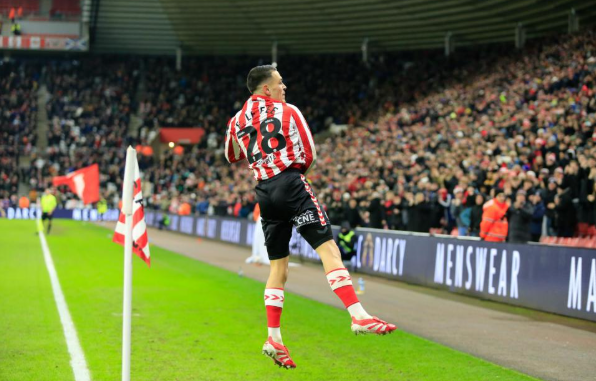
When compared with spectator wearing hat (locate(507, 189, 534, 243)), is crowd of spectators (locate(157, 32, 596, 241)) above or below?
above

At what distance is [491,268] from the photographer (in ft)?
52.9

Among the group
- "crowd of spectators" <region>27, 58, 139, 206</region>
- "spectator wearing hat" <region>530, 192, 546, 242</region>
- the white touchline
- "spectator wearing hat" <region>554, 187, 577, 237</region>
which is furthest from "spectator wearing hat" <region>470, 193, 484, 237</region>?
"crowd of spectators" <region>27, 58, 139, 206</region>

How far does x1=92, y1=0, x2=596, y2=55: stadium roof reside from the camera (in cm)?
4325

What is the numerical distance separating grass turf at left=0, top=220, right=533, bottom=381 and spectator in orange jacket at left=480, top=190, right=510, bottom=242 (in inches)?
161

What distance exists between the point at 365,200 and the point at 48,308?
1351 centimetres

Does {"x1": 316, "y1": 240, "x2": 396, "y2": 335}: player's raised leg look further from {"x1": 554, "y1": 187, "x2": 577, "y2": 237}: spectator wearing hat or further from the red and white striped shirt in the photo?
{"x1": 554, "y1": 187, "x2": 577, "y2": 237}: spectator wearing hat

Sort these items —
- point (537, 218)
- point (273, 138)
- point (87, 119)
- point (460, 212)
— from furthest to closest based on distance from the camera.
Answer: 1. point (87, 119)
2. point (460, 212)
3. point (537, 218)
4. point (273, 138)

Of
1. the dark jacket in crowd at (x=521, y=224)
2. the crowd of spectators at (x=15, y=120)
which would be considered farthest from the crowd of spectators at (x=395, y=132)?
the crowd of spectators at (x=15, y=120)

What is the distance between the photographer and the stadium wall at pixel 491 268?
44.8 feet

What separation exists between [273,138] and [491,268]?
10.4 metres

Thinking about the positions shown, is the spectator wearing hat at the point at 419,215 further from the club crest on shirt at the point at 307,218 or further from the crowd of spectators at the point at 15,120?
the crowd of spectators at the point at 15,120

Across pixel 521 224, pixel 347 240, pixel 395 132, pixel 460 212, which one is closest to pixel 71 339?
pixel 521 224

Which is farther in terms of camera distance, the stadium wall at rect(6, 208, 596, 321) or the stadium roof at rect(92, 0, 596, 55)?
the stadium roof at rect(92, 0, 596, 55)

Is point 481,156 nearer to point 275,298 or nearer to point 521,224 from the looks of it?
point 521,224
